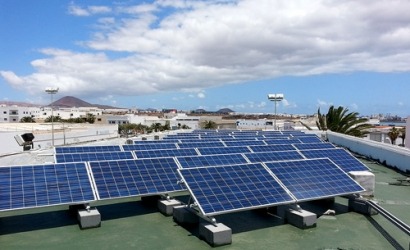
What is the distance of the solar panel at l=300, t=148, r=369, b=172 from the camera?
15.7m

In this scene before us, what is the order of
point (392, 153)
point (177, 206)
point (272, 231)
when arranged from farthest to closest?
point (392, 153) < point (177, 206) < point (272, 231)

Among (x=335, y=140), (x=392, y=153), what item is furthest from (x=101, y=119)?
(x=392, y=153)

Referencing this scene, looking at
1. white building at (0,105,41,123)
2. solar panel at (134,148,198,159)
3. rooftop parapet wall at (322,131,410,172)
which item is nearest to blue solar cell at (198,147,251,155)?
solar panel at (134,148,198,159)

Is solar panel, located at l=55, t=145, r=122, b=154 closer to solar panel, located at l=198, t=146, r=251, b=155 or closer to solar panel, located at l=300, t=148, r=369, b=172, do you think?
solar panel, located at l=198, t=146, r=251, b=155

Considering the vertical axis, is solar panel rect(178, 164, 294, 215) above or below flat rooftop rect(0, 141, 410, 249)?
above

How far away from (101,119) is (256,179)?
159 metres

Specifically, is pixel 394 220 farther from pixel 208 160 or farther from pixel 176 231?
pixel 208 160

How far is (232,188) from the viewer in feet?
Answer: 34.8

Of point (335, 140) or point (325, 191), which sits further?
point (335, 140)

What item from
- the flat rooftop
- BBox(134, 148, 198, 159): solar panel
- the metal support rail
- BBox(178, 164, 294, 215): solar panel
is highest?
BBox(134, 148, 198, 159): solar panel

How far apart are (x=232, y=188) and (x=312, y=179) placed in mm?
3279

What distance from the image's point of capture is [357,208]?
39.4 ft

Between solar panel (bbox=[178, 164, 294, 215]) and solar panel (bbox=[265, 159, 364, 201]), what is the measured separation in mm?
560

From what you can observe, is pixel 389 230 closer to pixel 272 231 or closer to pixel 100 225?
pixel 272 231
